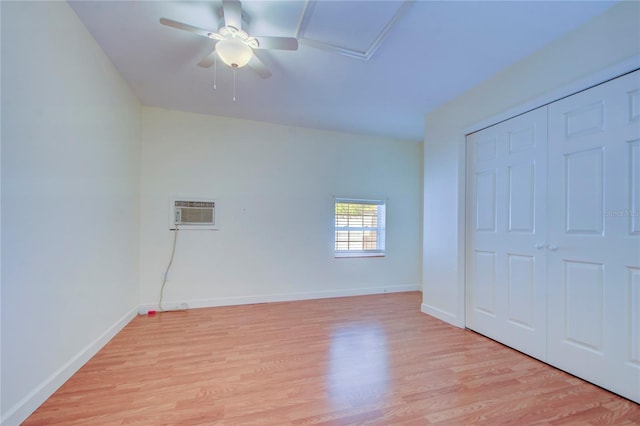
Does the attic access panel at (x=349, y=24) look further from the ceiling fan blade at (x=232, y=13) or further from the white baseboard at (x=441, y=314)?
the white baseboard at (x=441, y=314)

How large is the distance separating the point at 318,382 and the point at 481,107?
2.93m

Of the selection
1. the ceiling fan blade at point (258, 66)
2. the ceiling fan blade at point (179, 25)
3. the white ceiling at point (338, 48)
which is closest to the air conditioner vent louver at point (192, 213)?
the white ceiling at point (338, 48)

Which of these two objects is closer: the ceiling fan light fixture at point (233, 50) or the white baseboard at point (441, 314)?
the ceiling fan light fixture at point (233, 50)

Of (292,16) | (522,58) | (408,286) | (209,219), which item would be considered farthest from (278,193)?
(522,58)

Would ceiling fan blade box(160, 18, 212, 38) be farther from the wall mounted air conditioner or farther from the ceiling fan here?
the wall mounted air conditioner

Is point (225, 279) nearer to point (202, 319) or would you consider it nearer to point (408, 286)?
point (202, 319)

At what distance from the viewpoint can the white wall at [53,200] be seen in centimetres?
141

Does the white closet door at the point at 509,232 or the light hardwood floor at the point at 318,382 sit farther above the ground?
the white closet door at the point at 509,232

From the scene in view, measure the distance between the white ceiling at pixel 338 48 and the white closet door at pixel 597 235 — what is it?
0.69 meters

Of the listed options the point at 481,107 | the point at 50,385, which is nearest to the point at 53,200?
the point at 50,385

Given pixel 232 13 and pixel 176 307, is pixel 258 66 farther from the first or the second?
pixel 176 307

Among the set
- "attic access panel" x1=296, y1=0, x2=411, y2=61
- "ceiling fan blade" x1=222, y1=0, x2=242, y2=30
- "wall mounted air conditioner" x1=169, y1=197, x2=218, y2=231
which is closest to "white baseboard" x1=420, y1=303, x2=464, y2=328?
"attic access panel" x1=296, y1=0, x2=411, y2=61

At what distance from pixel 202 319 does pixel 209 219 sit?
1.24m

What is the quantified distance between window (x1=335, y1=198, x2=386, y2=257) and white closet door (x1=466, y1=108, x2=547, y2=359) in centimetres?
169
